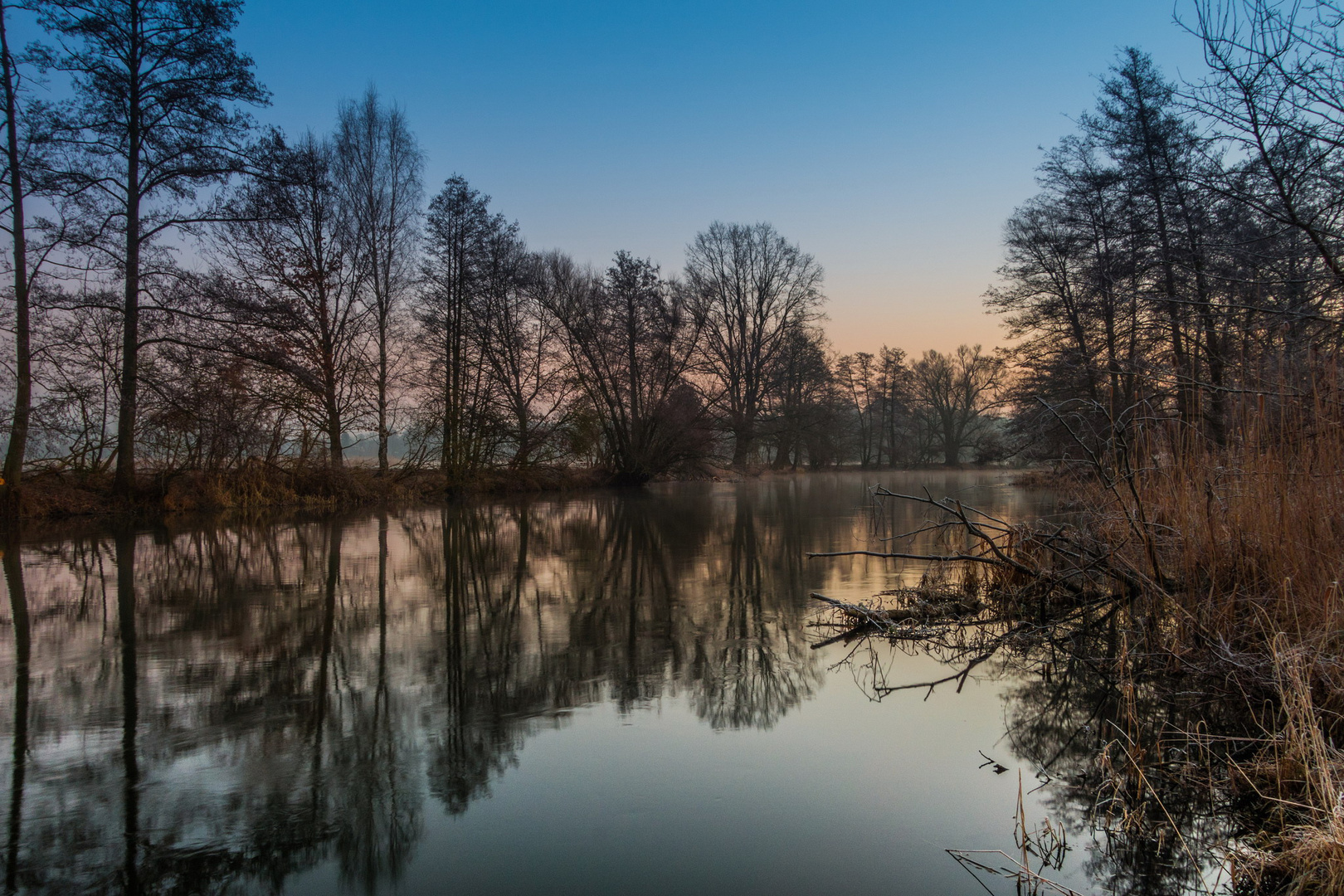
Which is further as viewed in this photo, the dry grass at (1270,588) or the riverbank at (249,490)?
the riverbank at (249,490)

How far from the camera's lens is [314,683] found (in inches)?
169

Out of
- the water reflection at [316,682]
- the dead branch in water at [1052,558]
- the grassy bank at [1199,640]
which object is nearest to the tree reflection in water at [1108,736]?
the grassy bank at [1199,640]

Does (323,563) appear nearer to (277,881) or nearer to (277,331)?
(277,881)

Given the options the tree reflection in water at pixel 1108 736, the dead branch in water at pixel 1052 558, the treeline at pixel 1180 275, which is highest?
the treeline at pixel 1180 275

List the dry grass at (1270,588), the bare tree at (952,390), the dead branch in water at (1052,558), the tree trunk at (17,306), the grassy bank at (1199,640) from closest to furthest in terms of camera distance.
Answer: the dry grass at (1270,588) < the grassy bank at (1199,640) < the dead branch in water at (1052,558) < the tree trunk at (17,306) < the bare tree at (952,390)

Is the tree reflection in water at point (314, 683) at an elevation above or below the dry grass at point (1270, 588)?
below

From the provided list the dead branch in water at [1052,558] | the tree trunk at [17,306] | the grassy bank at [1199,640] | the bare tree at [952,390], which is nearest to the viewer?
the grassy bank at [1199,640]

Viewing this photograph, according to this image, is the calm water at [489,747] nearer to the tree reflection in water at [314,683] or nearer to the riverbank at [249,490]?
the tree reflection in water at [314,683]

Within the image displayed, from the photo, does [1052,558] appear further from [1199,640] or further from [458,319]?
[458,319]

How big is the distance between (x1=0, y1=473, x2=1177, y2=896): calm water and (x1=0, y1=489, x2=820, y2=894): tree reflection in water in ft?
0.06

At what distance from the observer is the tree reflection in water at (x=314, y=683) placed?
256cm

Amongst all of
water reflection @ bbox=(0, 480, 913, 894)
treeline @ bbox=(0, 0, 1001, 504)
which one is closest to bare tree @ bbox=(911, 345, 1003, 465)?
treeline @ bbox=(0, 0, 1001, 504)

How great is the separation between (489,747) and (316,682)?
1506mm

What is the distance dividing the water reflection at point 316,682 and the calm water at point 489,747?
2 centimetres
